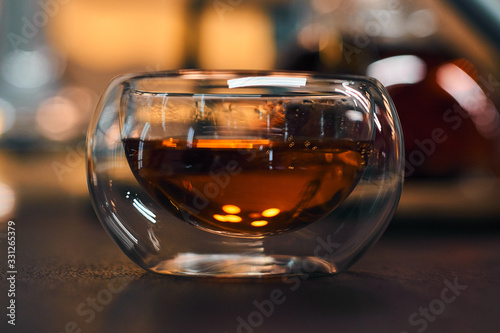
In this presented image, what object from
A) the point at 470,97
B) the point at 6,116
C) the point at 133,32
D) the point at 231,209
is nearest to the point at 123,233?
the point at 231,209

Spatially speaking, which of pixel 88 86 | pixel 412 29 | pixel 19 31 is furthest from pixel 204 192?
pixel 19 31

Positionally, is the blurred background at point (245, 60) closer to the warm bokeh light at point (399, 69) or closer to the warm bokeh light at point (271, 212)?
the warm bokeh light at point (399, 69)

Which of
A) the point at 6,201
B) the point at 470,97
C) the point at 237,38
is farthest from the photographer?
the point at 237,38

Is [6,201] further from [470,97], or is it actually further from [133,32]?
[133,32]

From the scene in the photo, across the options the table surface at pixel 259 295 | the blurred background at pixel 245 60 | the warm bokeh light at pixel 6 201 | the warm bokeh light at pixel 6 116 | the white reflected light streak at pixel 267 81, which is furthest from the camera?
the warm bokeh light at pixel 6 116

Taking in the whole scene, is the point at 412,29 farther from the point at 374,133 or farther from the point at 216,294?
the point at 216,294

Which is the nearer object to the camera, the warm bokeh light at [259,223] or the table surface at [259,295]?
the table surface at [259,295]

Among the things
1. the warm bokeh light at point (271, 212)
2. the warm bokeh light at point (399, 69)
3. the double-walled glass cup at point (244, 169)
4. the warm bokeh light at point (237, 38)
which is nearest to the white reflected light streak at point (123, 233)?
the double-walled glass cup at point (244, 169)

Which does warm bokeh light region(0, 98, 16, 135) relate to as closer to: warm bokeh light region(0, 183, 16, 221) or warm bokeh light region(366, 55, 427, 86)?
warm bokeh light region(0, 183, 16, 221)
